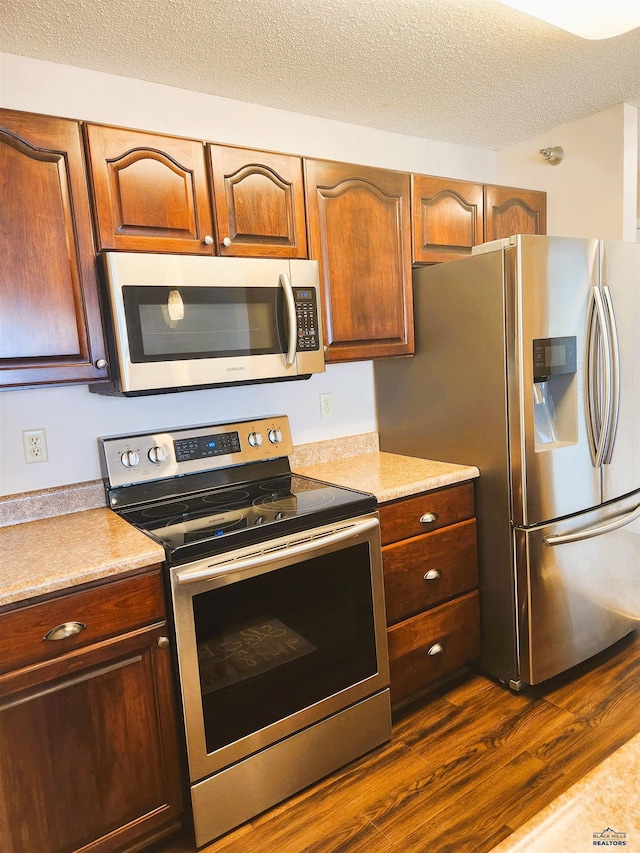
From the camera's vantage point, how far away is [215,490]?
2059 millimetres

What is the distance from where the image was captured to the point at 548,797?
5.39ft

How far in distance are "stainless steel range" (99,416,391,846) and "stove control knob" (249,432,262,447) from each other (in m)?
0.17

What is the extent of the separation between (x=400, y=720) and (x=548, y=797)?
57 centimetres

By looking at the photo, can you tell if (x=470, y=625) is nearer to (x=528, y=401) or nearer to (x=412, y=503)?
(x=412, y=503)

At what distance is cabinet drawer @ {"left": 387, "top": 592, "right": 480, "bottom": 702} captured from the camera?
79.4 inches

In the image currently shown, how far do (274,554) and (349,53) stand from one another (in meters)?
1.68

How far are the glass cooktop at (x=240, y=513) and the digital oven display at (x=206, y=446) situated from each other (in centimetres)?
14

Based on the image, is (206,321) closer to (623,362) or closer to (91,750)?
(91,750)

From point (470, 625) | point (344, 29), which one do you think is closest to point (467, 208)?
point (344, 29)

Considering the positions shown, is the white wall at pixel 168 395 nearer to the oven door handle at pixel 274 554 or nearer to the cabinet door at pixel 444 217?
the cabinet door at pixel 444 217

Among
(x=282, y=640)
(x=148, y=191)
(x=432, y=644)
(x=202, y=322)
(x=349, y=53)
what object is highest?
(x=349, y=53)

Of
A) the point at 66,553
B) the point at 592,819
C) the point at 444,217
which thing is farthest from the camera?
the point at 444,217

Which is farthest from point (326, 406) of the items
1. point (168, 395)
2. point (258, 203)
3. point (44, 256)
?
point (44, 256)

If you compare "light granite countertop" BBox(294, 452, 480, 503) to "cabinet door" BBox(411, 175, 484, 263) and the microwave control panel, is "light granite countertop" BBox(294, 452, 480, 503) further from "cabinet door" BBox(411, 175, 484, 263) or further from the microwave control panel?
"cabinet door" BBox(411, 175, 484, 263)
